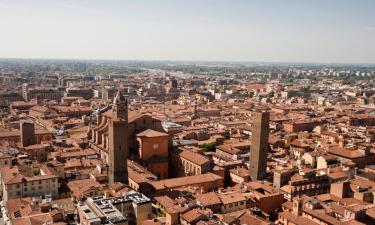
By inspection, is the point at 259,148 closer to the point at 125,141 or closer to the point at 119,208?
the point at 125,141

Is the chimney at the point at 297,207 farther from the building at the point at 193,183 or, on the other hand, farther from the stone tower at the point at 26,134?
the stone tower at the point at 26,134

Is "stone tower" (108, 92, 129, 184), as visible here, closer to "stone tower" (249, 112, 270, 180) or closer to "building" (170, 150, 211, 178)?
"building" (170, 150, 211, 178)

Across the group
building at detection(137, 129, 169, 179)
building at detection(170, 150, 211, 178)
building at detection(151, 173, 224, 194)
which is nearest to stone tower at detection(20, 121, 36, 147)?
building at detection(137, 129, 169, 179)

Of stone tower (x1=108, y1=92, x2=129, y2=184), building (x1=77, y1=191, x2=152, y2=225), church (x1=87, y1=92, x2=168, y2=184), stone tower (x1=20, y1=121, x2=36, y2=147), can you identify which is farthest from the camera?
stone tower (x1=20, y1=121, x2=36, y2=147)

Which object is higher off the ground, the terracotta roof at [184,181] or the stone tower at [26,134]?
the stone tower at [26,134]

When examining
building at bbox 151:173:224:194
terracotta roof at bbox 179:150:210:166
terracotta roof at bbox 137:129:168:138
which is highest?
terracotta roof at bbox 137:129:168:138

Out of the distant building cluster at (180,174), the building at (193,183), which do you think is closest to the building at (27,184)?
the distant building cluster at (180,174)

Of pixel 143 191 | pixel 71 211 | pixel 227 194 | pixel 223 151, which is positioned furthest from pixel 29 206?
pixel 223 151
